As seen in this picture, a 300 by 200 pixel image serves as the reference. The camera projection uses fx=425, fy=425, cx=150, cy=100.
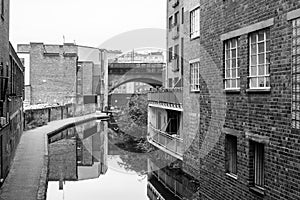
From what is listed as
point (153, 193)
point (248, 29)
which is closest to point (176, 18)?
point (153, 193)

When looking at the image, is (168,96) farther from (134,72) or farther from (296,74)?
(134,72)

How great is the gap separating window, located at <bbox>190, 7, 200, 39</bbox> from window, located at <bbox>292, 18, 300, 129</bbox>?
9.58m

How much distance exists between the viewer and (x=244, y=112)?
36.1ft

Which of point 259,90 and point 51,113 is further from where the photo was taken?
point 51,113

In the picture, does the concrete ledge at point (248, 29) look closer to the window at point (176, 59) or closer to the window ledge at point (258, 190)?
the window ledge at point (258, 190)

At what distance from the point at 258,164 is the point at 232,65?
3023mm

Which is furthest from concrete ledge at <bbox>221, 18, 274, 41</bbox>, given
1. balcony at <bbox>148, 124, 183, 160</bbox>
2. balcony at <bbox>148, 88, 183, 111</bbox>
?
balcony at <bbox>148, 88, 183, 111</bbox>

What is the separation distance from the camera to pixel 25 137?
3041cm

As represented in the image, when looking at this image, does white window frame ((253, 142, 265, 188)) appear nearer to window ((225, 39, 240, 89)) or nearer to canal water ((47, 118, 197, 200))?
window ((225, 39, 240, 89))

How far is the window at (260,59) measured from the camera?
9914 millimetres

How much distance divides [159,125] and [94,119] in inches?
1132

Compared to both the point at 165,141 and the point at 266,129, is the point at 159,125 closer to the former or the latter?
the point at 165,141

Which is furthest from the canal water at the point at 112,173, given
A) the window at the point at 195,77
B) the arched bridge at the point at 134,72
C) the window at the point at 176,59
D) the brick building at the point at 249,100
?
the arched bridge at the point at 134,72

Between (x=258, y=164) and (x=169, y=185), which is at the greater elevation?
(x=258, y=164)
